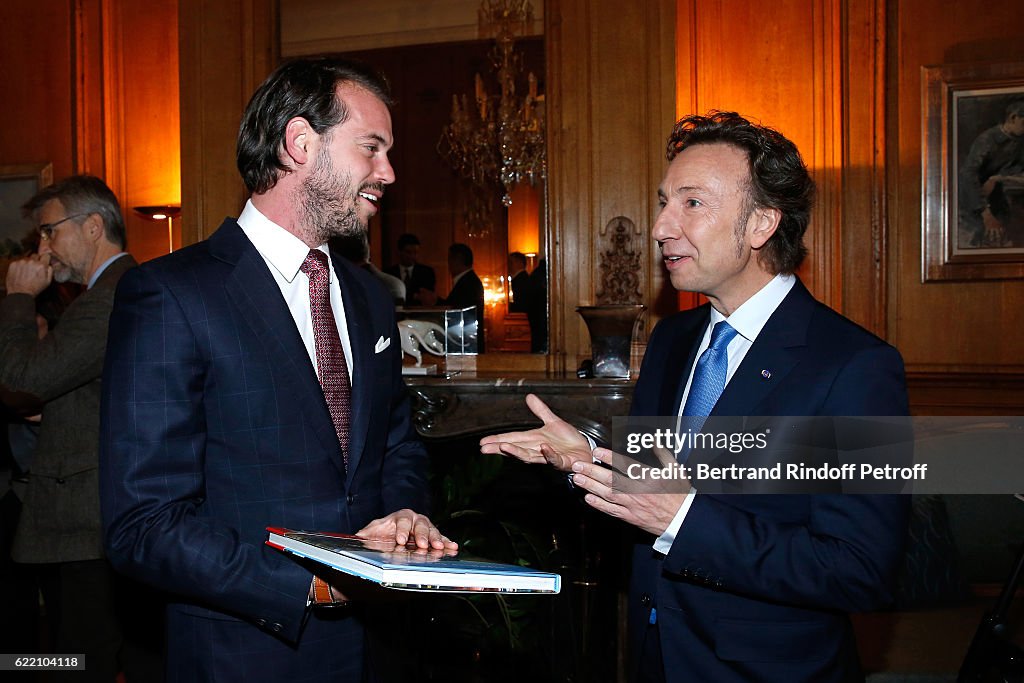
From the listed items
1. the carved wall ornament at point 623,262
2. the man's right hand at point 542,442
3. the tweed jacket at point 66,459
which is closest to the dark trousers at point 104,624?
the tweed jacket at point 66,459

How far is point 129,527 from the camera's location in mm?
1433

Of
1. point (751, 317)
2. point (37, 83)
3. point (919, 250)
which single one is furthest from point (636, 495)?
point (37, 83)

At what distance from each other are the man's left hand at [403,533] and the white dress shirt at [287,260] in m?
0.34

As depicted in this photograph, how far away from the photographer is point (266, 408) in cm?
155

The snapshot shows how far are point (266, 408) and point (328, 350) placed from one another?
0.64 ft

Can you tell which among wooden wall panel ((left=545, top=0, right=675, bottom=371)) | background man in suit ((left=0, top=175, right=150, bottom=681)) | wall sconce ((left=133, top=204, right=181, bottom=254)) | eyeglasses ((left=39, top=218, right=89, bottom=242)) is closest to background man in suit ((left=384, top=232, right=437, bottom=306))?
wooden wall panel ((left=545, top=0, right=675, bottom=371))

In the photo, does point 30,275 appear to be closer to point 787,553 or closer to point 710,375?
point 710,375

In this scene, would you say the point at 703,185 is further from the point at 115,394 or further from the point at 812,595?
the point at 115,394

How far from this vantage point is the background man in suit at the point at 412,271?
4219 mm

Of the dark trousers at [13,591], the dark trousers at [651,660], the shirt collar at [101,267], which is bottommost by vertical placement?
the dark trousers at [13,591]

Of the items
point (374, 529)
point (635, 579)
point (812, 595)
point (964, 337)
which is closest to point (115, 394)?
point (374, 529)

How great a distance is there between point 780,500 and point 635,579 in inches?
16.3

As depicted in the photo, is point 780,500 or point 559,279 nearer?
point 780,500

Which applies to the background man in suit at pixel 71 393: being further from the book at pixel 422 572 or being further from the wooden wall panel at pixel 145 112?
the wooden wall panel at pixel 145 112
